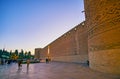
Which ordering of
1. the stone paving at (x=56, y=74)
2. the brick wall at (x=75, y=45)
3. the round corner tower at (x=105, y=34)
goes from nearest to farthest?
the stone paving at (x=56, y=74) < the round corner tower at (x=105, y=34) < the brick wall at (x=75, y=45)

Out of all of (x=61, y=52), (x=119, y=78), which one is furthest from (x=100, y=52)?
(x=61, y=52)

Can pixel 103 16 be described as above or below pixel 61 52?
above

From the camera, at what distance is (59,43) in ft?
133

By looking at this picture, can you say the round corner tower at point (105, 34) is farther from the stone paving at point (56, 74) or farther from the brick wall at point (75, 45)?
the brick wall at point (75, 45)

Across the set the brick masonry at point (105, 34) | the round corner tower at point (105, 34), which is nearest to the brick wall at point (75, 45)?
the brick masonry at point (105, 34)

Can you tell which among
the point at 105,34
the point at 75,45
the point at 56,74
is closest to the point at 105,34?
the point at 105,34

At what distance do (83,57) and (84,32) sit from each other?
4.32m

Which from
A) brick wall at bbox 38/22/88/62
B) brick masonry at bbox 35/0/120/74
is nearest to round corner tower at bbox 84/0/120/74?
brick masonry at bbox 35/0/120/74

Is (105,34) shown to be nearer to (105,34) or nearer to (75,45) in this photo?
(105,34)

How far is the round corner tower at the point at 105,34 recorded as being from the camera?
1116 centimetres

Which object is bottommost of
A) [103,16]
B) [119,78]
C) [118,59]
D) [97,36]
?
[119,78]

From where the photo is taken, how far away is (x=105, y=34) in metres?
12.3

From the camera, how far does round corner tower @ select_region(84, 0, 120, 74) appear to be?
1116cm

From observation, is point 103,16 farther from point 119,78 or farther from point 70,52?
point 70,52
